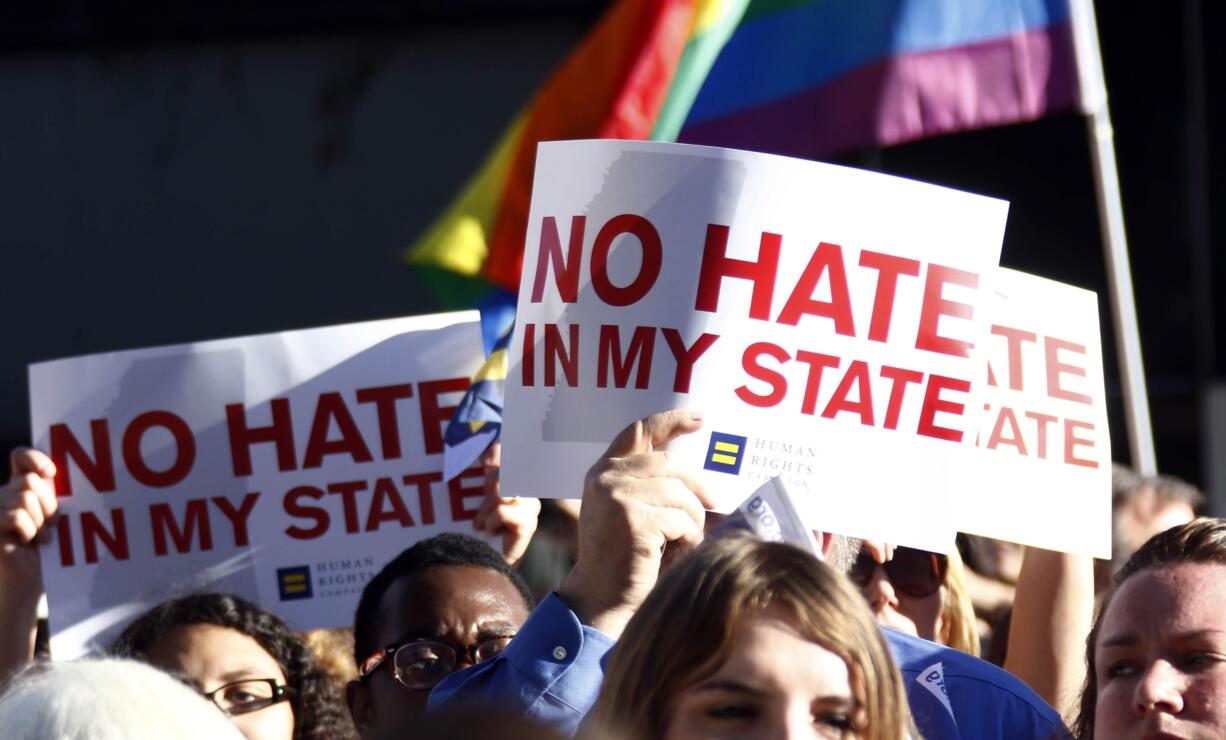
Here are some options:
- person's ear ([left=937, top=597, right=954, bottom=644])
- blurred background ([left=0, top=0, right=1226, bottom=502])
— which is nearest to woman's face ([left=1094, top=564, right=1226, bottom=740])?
person's ear ([left=937, top=597, right=954, bottom=644])

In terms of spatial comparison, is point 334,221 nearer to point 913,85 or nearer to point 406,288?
point 406,288

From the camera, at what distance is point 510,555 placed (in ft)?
12.6

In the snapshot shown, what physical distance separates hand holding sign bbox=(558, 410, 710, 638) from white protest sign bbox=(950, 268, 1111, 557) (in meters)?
0.79

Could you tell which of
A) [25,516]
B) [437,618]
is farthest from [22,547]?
[437,618]

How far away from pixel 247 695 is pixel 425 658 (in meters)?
0.40

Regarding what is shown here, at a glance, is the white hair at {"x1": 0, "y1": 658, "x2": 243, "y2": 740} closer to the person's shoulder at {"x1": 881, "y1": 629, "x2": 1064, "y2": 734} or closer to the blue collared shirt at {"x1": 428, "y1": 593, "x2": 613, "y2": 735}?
the blue collared shirt at {"x1": 428, "y1": 593, "x2": 613, "y2": 735}

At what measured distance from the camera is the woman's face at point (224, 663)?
335 cm

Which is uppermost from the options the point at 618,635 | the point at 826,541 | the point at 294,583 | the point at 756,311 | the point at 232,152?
the point at 756,311

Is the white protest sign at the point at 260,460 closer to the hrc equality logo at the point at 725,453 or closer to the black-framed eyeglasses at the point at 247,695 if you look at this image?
the black-framed eyeglasses at the point at 247,695

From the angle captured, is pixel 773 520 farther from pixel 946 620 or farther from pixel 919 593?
pixel 946 620

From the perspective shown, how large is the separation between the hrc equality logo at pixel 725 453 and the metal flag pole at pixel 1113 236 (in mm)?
1872

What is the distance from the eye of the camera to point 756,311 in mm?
3164

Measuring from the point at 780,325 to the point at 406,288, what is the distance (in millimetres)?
6234

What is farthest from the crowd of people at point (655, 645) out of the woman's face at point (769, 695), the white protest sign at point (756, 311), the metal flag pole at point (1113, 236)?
the metal flag pole at point (1113, 236)
